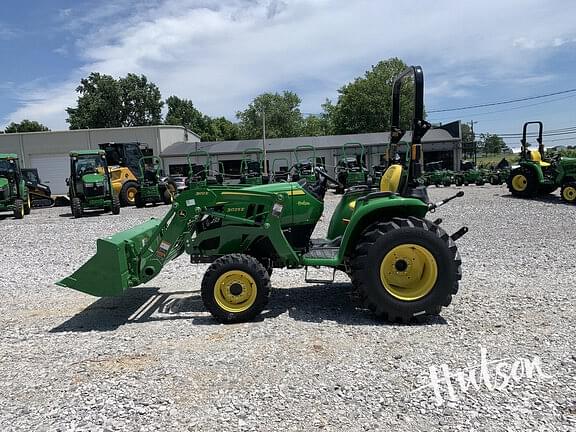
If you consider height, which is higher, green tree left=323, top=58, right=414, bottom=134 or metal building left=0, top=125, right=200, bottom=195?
green tree left=323, top=58, right=414, bottom=134

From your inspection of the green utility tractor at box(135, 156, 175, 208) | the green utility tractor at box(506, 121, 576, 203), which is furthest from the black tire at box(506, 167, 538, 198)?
the green utility tractor at box(135, 156, 175, 208)

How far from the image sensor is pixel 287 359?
381cm

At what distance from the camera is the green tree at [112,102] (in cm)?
5488

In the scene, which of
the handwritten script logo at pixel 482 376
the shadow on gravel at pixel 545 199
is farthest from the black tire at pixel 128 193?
the handwritten script logo at pixel 482 376

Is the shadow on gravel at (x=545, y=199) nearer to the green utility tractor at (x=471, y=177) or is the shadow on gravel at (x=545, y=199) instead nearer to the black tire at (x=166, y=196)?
the green utility tractor at (x=471, y=177)

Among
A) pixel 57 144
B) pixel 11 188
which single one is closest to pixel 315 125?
pixel 57 144

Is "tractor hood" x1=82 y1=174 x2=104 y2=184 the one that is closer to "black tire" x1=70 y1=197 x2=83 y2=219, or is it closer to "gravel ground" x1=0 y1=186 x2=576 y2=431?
"black tire" x1=70 y1=197 x2=83 y2=219

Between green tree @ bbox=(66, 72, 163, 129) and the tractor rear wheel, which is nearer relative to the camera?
the tractor rear wheel

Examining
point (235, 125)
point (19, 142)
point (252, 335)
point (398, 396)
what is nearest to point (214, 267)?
point (252, 335)

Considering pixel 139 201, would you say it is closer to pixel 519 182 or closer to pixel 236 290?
pixel 519 182

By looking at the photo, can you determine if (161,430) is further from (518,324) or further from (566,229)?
(566,229)

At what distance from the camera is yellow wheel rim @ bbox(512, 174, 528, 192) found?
16906 mm

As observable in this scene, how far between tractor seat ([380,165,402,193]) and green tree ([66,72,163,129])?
55.5 m

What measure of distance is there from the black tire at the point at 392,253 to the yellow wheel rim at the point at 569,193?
12259 millimetres
